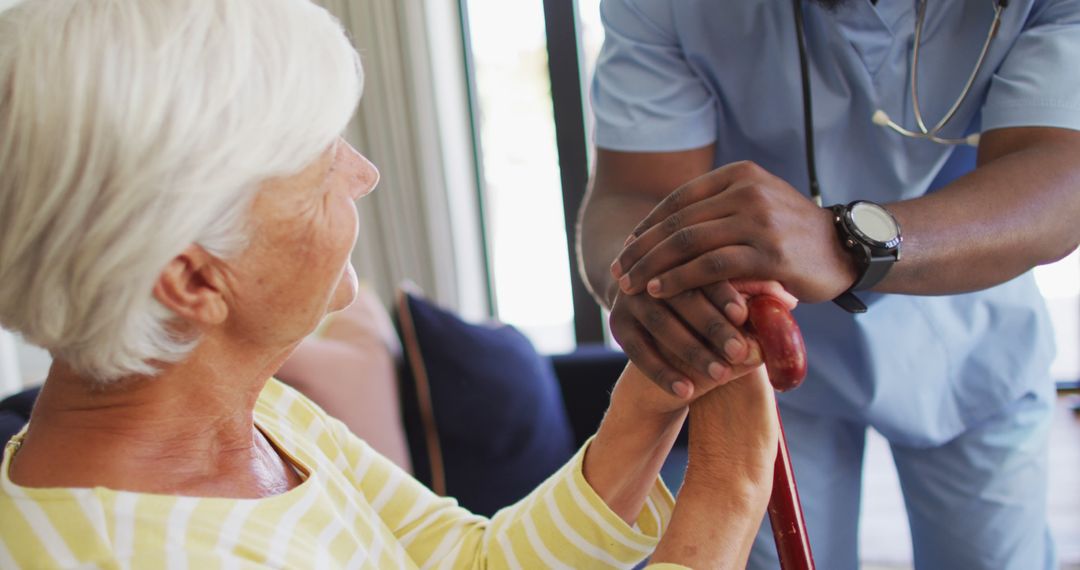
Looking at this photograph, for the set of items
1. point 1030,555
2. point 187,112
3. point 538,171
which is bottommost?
point 538,171

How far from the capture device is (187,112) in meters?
0.74

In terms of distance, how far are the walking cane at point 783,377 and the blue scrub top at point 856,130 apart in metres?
0.38

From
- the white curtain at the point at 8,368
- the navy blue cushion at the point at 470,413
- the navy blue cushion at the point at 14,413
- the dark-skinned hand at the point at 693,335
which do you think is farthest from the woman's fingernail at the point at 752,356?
the white curtain at the point at 8,368

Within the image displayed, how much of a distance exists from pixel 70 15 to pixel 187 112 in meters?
0.12

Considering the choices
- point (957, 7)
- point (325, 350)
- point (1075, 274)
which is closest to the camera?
point (957, 7)

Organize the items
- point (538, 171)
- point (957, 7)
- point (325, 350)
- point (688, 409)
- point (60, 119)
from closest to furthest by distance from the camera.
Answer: point (60, 119), point (688, 409), point (957, 7), point (325, 350), point (538, 171)

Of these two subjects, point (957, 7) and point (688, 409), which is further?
point (957, 7)

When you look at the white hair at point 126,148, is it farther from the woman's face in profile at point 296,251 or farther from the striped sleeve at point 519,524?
the striped sleeve at point 519,524

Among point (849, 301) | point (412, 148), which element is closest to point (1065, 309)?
point (412, 148)

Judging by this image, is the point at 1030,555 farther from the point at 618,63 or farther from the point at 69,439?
the point at 69,439

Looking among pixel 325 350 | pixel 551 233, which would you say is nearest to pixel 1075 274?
pixel 551 233

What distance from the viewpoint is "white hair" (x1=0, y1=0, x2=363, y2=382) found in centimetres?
73

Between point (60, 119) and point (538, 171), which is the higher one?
point (60, 119)

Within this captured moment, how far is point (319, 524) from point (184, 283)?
27cm
